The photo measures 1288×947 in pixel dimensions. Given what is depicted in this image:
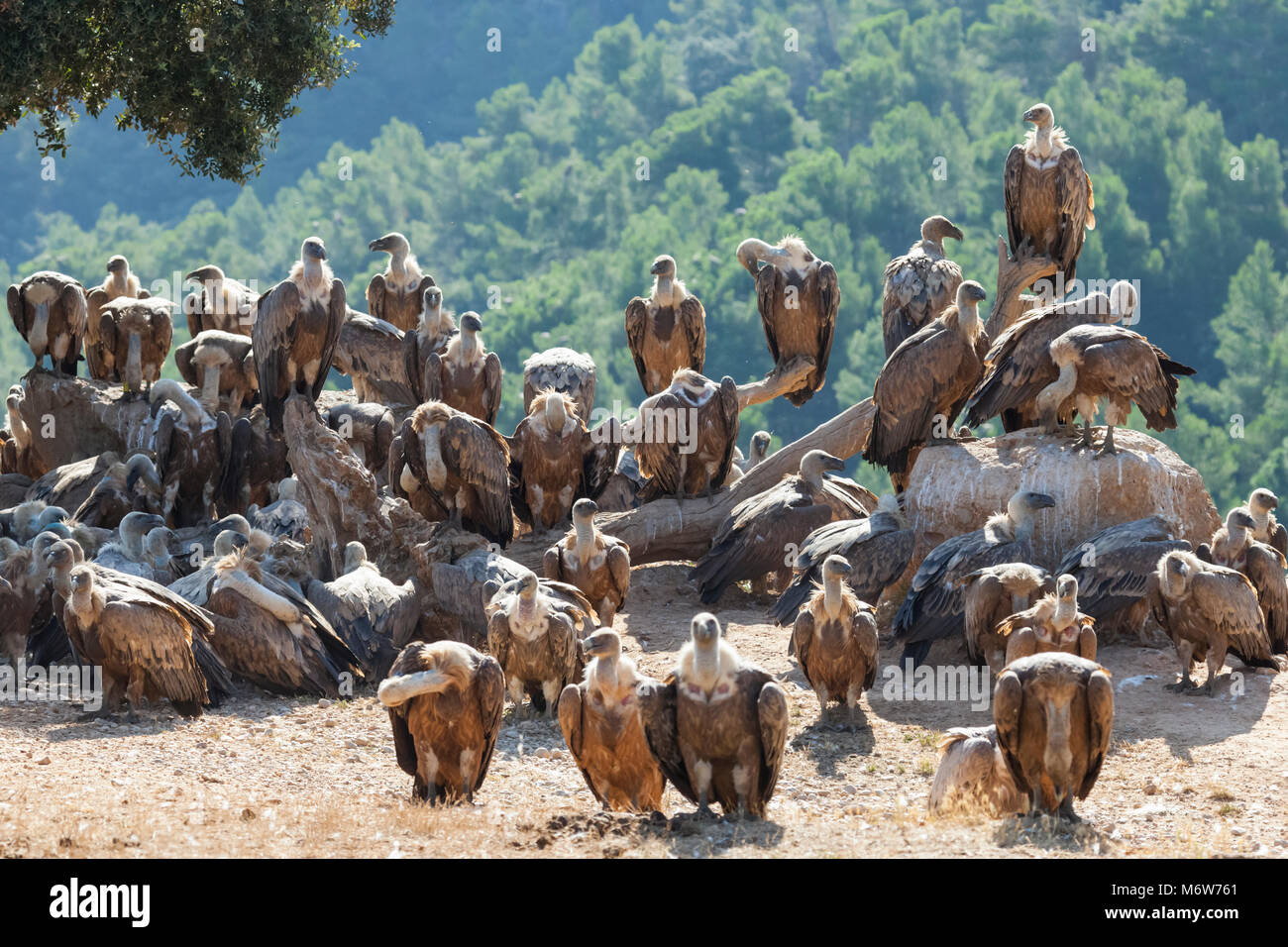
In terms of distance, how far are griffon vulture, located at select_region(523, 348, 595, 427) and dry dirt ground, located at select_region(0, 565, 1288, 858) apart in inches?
162

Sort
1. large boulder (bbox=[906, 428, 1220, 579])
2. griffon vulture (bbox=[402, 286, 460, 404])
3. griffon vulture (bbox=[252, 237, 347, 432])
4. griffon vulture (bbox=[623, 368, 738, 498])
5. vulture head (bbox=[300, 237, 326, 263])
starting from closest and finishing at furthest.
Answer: large boulder (bbox=[906, 428, 1220, 579])
griffon vulture (bbox=[252, 237, 347, 432])
vulture head (bbox=[300, 237, 326, 263])
griffon vulture (bbox=[623, 368, 738, 498])
griffon vulture (bbox=[402, 286, 460, 404])

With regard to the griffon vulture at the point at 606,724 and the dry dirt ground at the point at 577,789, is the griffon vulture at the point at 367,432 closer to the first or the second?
the dry dirt ground at the point at 577,789

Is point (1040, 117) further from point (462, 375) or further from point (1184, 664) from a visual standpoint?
point (1184, 664)

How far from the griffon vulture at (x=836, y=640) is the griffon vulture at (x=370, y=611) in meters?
3.18

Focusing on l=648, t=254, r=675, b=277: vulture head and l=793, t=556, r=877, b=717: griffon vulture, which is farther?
l=648, t=254, r=675, b=277: vulture head

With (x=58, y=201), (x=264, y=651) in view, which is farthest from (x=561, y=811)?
(x=58, y=201)

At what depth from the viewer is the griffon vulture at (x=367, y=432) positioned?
17203 millimetres

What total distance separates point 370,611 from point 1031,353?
5491mm

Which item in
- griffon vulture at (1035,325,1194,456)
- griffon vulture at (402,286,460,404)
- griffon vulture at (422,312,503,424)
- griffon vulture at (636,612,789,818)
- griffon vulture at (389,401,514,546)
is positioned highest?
griffon vulture at (402,286,460,404)

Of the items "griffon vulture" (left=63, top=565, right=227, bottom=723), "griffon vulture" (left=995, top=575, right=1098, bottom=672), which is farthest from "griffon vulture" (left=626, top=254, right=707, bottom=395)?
"griffon vulture" (left=995, top=575, right=1098, bottom=672)

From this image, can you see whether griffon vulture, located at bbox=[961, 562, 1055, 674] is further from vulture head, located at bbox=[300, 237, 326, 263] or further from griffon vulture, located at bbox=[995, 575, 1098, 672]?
vulture head, located at bbox=[300, 237, 326, 263]

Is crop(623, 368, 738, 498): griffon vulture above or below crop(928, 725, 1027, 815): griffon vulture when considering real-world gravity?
above

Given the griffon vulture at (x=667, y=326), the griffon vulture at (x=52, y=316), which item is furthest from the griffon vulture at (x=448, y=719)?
the griffon vulture at (x=52, y=316)

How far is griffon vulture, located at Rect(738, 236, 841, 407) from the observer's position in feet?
58.0
